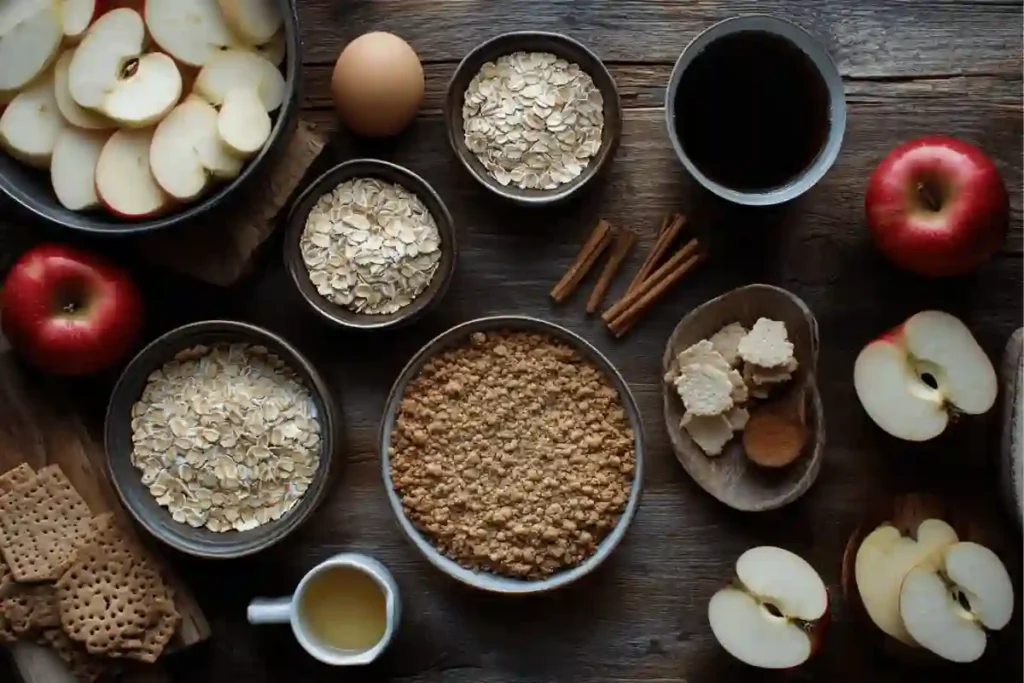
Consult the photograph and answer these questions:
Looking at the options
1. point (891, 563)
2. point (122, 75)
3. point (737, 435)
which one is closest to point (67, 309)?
point (122, 75)

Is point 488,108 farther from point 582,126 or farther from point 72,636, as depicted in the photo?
point 72,636

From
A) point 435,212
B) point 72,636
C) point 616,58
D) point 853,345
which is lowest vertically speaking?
point 72,636

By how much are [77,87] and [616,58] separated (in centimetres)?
60

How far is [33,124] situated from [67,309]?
20cm

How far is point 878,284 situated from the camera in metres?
1.27

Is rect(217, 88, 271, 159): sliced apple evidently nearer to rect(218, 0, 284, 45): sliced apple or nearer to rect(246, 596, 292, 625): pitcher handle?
rect(218, 0, 284, 45): sliced apple

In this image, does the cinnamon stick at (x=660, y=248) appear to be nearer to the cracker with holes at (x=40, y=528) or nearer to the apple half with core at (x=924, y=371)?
the apple half with core at (x=924, y=371)

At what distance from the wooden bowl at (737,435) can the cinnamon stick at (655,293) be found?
4 cm

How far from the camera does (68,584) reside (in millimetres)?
1183

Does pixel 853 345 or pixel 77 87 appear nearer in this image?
pixel 77 87

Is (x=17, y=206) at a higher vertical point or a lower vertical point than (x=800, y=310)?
higher

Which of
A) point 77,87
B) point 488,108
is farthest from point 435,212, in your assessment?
point 77,87

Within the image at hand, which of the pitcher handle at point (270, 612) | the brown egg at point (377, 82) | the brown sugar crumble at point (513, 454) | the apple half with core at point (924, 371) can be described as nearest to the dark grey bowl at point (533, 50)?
the brown egg at point (377, 82)

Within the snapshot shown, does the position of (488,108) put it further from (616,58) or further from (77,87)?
(77,87)
